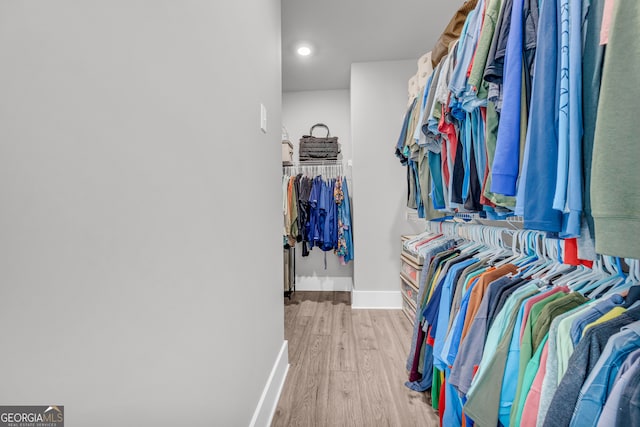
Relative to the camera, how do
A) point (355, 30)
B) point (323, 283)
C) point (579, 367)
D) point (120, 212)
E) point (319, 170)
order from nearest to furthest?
point (120, 212)
point (579, 367)
point (355, 30)
point (319, 170)
point (323, 283)

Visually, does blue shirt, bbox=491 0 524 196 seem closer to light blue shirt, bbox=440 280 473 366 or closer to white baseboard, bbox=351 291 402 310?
light blue shirt, bbox=440 280 473 366

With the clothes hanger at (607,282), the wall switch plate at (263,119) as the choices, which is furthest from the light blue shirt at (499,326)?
the wall switch plate at (263,119)

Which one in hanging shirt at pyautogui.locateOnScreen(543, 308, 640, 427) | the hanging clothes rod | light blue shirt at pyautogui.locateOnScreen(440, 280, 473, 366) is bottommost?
light blue shirt at pyautogui.locateOnScreen(440, 280, 473, 366)

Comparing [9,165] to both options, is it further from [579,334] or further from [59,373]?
[579,334]

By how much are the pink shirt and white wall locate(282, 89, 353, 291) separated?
2992 mm

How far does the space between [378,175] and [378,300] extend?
4.33ft

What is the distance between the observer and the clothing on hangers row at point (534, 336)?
62cm

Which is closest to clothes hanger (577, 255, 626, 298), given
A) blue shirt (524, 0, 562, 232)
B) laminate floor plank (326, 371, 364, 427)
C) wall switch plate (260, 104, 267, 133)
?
blue shirt (524, 0, 562, 232)

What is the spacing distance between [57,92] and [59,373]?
393 millimetres

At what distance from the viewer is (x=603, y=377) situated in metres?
0.61

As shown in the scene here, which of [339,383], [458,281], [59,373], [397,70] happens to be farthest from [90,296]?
[397,70]

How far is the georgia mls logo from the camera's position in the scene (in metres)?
0.36

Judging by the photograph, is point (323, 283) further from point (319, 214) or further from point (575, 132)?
point (575, 132)

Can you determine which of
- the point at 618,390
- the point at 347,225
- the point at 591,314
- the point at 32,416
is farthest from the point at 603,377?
the point at 347,225
